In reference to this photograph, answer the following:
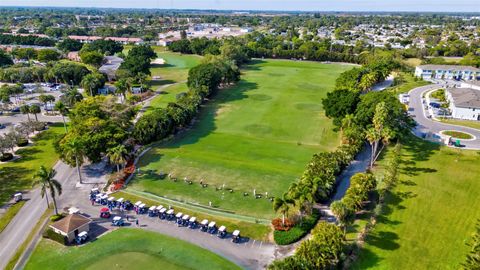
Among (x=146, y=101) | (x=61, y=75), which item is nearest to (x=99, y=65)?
(x=61, y=75)

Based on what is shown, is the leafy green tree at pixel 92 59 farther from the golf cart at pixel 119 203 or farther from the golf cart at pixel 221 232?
the golf cart at pixel 221 232

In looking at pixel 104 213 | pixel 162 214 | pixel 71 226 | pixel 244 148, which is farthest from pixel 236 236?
pixel 244 148

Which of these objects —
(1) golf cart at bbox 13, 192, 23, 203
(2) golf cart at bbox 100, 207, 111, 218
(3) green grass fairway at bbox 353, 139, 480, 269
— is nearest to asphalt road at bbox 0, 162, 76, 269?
(1) golf cart at bbox 13, 192, 23, 203

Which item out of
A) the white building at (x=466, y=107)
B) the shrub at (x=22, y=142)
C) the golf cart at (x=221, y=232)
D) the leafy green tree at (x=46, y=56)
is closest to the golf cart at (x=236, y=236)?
the golf cart at (x=221, y=232)

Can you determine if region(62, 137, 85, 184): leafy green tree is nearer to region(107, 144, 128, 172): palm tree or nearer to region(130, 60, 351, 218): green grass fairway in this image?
region(107, 144, 128, 172): palm tree

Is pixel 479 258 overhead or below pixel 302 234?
overhead

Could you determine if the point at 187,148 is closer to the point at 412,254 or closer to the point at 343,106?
the point at 343,106

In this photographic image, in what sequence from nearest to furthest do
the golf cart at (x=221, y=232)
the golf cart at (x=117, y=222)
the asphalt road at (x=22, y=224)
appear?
the asphalt road at (x=22, y=224)
the golf cart at (x=221, y=232)
the golf cart at (x=117, y=222)
